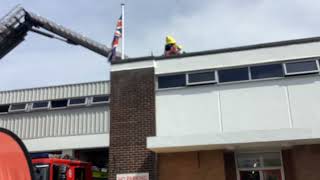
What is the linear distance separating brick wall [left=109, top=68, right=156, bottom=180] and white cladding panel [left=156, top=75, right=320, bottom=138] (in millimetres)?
486

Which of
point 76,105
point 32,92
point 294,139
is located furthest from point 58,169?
point 32,92

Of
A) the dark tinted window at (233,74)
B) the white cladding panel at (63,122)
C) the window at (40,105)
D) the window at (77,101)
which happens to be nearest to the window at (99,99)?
the white cladding panel at (63,122)

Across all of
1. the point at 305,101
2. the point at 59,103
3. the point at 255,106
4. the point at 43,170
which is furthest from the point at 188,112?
the point at 59,103

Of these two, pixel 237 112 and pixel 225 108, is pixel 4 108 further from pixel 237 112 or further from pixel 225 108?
pixel 237 112

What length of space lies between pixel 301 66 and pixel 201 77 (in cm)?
314

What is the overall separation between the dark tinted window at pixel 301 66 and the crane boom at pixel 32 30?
13230 mm

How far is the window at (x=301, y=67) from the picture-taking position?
44.6 ft

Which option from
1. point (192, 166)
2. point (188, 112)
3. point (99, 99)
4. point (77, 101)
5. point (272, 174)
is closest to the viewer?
point (272, 174)

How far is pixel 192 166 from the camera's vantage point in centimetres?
1365

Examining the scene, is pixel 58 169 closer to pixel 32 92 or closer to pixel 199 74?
pixel 199 74

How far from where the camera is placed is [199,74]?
14500 millimetres

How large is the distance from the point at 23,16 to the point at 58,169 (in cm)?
1635

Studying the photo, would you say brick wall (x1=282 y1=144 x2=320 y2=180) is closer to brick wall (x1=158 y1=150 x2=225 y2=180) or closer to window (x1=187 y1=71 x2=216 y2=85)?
brick wall (x1=158 y1=150 x2=225 y2=180)

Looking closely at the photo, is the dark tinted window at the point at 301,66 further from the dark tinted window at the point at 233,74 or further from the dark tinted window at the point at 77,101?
the dark tinted window at the point at 77,101
